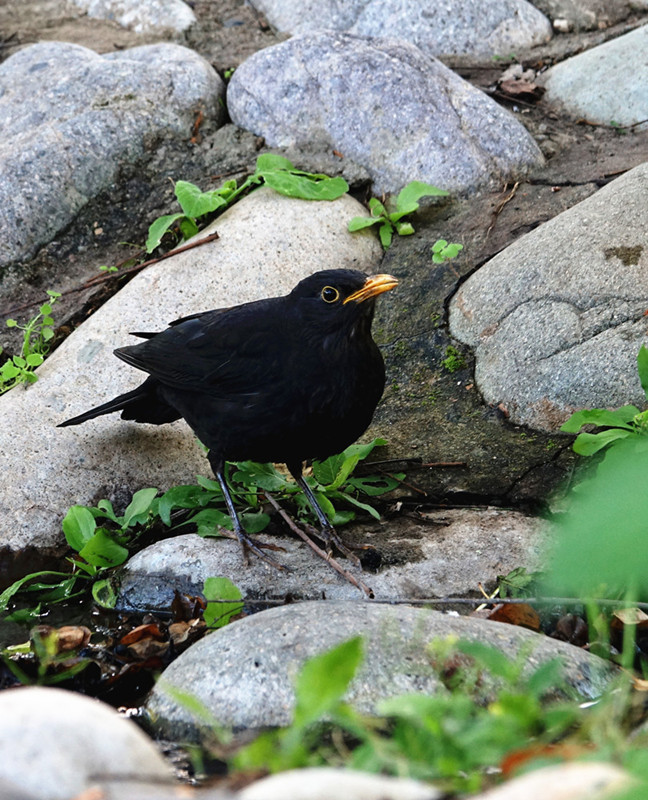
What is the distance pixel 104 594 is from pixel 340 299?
1675mm

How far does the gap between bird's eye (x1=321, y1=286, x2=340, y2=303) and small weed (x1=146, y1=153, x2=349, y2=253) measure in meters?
2.08

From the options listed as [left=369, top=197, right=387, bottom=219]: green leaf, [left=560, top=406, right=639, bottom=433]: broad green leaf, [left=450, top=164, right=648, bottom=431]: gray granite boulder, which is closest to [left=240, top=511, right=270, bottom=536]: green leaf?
[left=450, top=164, right=648, bottom=431]: gray granite boulder

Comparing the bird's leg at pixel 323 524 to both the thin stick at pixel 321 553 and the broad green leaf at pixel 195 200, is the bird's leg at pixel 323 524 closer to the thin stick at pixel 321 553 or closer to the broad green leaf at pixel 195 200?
the thin stick at pixel 321 553

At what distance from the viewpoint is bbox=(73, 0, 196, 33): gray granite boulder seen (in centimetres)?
908

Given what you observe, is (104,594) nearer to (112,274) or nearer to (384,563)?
(384,563)

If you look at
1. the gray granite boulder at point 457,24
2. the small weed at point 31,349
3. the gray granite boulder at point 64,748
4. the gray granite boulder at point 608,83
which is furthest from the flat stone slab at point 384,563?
the gray granite boulder at point 457,24

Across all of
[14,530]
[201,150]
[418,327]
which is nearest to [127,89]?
[201,150]

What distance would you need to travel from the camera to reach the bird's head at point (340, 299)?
4324 mm

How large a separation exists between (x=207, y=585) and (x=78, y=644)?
545 mm

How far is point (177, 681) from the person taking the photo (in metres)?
3.23

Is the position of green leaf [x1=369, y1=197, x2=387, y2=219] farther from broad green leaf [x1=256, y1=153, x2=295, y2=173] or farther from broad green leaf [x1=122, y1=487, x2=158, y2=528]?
broad green leaf [x1=122, y1=487, x2=158, y2=528]

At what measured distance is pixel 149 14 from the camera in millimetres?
9219

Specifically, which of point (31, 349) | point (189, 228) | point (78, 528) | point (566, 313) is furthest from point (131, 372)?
point (566, 313)

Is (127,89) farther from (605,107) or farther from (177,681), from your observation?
(177,681)
